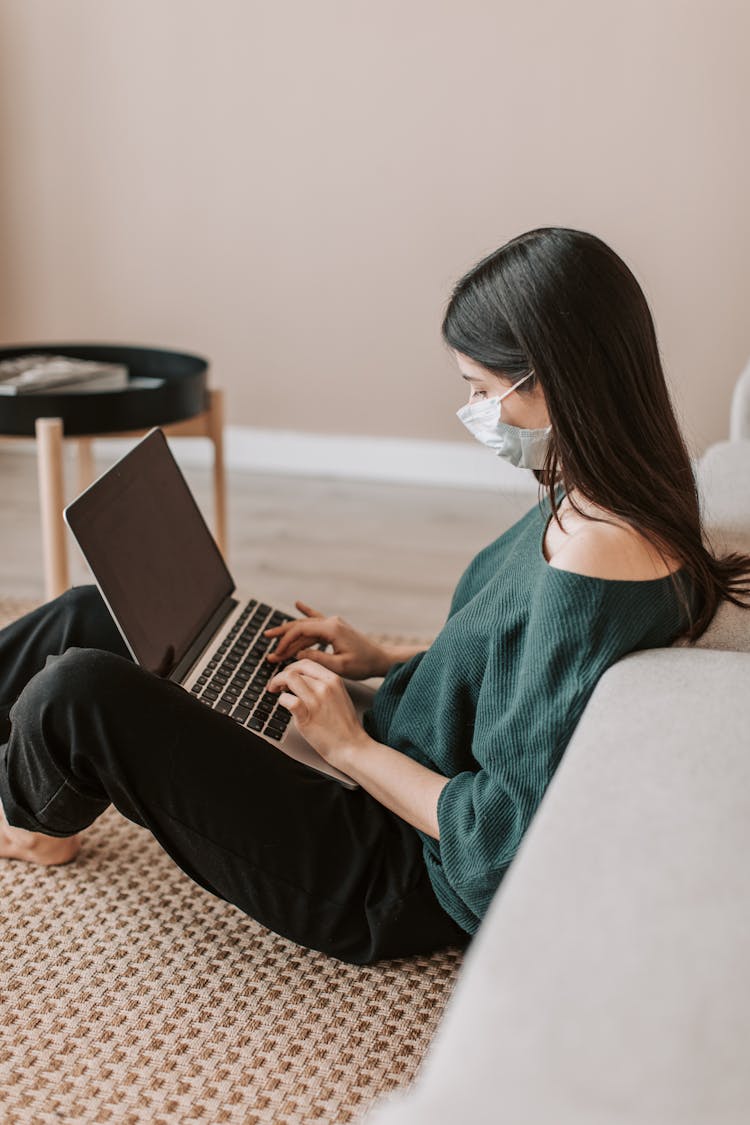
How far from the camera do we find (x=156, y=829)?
1199 millimetres

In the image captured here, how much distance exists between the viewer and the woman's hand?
149 cm

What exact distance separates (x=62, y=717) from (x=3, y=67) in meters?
2.93

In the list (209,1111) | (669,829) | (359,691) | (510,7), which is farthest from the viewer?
(510,7)

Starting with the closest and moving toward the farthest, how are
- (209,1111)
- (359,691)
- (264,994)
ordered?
(209,1111) → (264,994) → (359,691)

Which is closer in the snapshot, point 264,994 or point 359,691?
point 264,994

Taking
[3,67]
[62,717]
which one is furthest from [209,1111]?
[3,67]

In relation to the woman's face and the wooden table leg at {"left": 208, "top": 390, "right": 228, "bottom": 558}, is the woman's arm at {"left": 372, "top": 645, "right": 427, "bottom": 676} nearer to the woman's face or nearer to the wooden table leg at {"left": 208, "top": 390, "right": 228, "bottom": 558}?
the woman's face

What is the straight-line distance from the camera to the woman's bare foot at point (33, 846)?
153 centimetres

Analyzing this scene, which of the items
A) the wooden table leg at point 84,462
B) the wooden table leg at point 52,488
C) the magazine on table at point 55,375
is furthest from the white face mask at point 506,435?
A: the wooden table leg at point 84,462

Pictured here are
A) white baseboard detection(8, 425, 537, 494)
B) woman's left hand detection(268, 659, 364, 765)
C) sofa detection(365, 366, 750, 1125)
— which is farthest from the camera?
white baseboard detection(8, 425, 537, 494)

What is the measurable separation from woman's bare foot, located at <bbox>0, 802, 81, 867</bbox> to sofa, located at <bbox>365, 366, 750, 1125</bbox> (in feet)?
2.95

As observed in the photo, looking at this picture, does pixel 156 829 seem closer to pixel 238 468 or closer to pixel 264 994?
pixel 264 994

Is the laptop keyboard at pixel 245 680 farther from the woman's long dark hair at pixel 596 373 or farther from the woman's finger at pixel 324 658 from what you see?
the woman's long dark hair at pixel 596 373

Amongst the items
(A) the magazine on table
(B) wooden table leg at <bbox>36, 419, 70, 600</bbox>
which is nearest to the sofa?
(B) wooden table leg at <bbox>36, 419, 70, 600</bbox>
